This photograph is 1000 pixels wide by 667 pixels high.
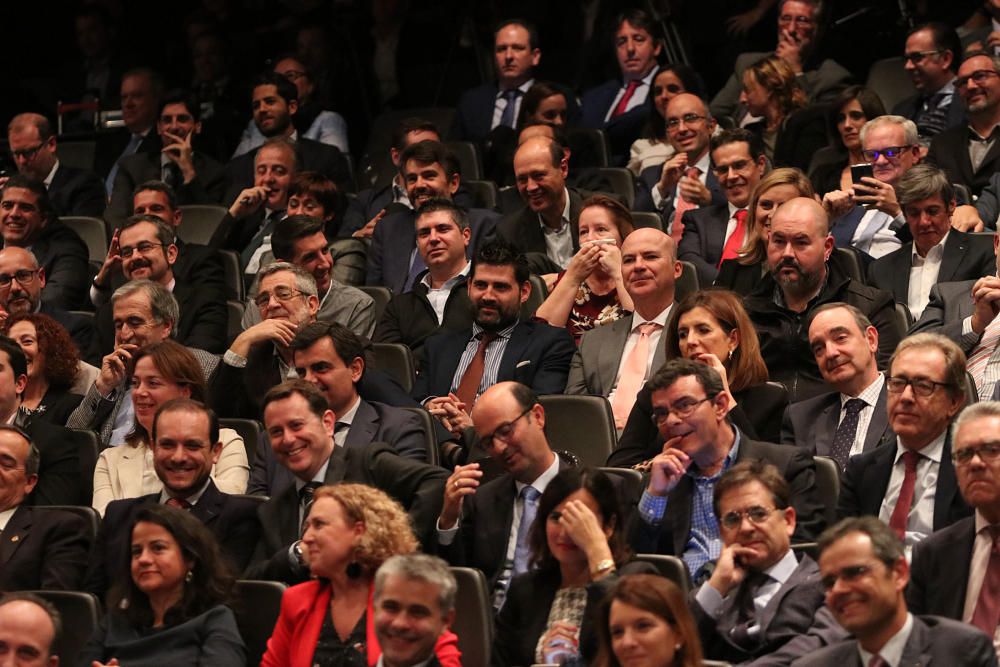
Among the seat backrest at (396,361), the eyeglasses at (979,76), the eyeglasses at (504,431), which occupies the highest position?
the eyeglasses at (979,76)

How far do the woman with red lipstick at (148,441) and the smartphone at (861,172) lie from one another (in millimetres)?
2272

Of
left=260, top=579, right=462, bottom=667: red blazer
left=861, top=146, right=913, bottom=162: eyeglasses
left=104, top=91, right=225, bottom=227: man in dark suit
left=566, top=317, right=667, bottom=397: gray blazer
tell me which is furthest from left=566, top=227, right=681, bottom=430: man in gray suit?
left=104, top=91, right=225, bottom=227: man in dark suit

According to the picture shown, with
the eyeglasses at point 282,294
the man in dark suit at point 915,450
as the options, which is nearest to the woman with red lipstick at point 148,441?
the eyeglasses at point 282,294

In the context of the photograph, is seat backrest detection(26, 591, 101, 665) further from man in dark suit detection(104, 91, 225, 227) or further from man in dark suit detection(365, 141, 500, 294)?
man in dark suit detection(104, 91, 225, 227)

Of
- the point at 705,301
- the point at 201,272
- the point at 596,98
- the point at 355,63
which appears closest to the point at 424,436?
the point at 705,301

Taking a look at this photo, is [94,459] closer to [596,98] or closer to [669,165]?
[669,165]

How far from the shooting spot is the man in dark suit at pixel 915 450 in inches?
160

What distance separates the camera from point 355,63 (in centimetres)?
848

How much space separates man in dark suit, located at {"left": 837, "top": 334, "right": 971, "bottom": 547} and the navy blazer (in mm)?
1233

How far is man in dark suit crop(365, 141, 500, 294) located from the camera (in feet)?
20.6

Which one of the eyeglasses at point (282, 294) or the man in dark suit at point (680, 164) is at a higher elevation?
the man in dark suit at point (680, 164)

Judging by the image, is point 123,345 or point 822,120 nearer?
point 123,345

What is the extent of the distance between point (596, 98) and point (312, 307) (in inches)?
101

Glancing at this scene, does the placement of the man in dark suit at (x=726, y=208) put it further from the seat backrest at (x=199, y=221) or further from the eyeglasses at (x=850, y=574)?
the eyeglasses at (x=850, y=574)
